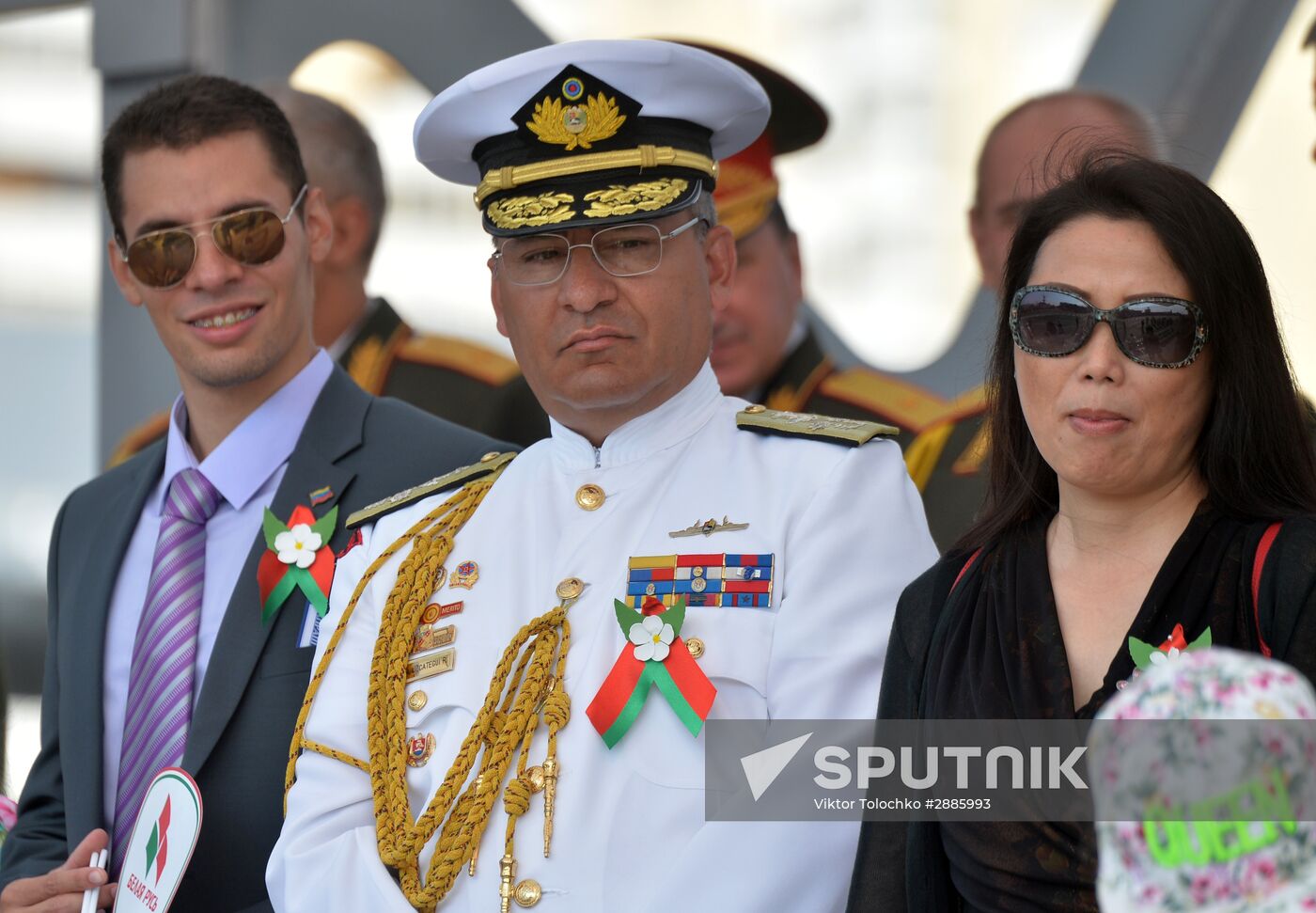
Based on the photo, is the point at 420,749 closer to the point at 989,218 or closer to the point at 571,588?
the point at 571,588

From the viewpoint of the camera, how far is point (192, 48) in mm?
4879

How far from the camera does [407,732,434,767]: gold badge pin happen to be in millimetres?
2596

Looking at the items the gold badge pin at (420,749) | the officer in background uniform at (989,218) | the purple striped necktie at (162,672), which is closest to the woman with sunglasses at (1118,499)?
the gold badge pin at (420,749)

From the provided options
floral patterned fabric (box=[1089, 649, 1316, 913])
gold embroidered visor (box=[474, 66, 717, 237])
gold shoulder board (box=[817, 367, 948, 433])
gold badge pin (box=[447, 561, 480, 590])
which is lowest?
floral patterned fabric (box=[1089, 649, 1316, 913])

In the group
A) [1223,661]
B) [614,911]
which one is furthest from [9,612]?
[1223,661]

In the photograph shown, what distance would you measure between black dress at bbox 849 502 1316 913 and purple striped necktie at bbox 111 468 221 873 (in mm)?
1334

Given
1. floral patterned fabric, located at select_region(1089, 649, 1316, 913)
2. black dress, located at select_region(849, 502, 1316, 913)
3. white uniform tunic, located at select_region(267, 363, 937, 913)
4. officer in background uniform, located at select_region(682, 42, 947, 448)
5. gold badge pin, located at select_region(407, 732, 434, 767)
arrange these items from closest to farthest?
floral patterned fabric, located at select_region(1089, 649, 1316, 913) → black dress, located at select_region(849, 502, 1316, 913) → white uniform tunic, located at select_region(267, 363, 937, 913) → gold badge pin, located at select_region(407, 732, 434, 767) → officer in background uniform, located at select_region(682, 42, 947, 448)

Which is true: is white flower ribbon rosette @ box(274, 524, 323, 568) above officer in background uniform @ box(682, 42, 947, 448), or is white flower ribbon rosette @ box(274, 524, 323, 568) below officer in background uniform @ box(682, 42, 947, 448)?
below

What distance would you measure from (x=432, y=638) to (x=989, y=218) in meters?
1.88

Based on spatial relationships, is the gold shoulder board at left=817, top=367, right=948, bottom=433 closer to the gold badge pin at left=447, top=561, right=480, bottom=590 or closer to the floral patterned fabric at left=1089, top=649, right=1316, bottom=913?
the gold badge pin at left=447, top=561, right=480, bottom=590

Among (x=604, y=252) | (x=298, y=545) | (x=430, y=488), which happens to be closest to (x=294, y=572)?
(x=298, y=545)

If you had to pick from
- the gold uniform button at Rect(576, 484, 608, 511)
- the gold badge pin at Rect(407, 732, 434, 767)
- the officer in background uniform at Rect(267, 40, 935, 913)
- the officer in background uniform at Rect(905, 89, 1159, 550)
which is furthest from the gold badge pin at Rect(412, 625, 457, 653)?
the officer in background uniform at Rect(905, 89, 1159, 550)

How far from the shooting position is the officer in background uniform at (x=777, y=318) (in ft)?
13.3

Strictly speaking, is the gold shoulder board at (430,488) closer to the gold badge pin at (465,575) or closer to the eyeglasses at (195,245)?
the gold badge pin at (465,575)
